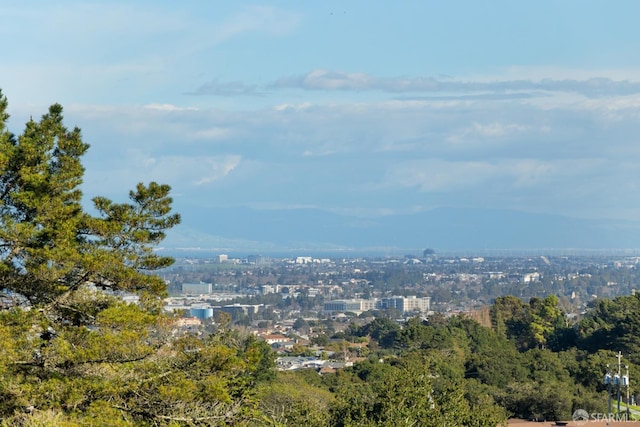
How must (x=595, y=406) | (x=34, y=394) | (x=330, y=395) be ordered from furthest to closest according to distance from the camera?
Result: 1. (x=330, y=395)
2. (x=595, y=406)
3. (x=34, y=394)

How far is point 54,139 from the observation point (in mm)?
14969

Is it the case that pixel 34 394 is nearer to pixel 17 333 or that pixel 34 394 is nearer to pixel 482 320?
pixel 17 333

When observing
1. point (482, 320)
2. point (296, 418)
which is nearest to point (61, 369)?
point (296, 418)

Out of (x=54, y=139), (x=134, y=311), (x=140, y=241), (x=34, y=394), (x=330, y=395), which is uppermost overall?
(x=54, y=139)

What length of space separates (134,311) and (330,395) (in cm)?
2039

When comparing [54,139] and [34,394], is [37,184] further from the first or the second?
[34,394]

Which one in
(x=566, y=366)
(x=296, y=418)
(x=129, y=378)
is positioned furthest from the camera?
(x=566, y=366)

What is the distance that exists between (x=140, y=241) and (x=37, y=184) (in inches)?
63.8

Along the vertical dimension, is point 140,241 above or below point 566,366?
above

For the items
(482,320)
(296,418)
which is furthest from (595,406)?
(482,320)

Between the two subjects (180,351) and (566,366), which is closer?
(180,351)

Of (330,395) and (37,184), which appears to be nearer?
(37,184)

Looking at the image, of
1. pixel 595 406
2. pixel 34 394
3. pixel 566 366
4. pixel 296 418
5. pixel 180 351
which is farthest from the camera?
pixel 566 366

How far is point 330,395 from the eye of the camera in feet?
111
